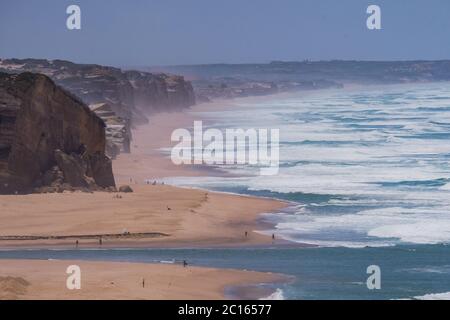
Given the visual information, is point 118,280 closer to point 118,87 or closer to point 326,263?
point 326,263

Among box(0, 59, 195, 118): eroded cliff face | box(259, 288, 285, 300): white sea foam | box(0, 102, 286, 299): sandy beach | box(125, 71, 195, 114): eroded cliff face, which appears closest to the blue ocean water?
box(259, 288, 285, 300): white sea foam

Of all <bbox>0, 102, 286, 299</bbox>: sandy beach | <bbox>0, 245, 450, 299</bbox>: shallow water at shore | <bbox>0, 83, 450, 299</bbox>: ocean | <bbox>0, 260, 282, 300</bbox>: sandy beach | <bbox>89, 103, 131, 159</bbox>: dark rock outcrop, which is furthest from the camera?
<bbox>89, 103, 131, 159</bbox>: dark rock outcrop

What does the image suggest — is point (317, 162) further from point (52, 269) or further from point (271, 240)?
point (52, 269)

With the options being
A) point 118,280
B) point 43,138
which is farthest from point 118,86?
point 118,280

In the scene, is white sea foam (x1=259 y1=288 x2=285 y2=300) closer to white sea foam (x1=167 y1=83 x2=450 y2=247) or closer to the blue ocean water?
the blue ocean water

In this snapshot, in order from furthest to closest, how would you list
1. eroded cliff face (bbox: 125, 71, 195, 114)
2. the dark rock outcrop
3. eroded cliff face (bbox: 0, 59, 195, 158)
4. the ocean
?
1. eroded cliff face (bbox: 125, 71, 195, 114)
2. eroded cliff face (bbox: 0, 59, 195, 158)
3. the dark rock outcrop
4. the ocean

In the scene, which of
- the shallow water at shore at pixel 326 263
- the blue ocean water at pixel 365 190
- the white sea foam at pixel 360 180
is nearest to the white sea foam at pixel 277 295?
the shallow water at shore at pixel 326 263
